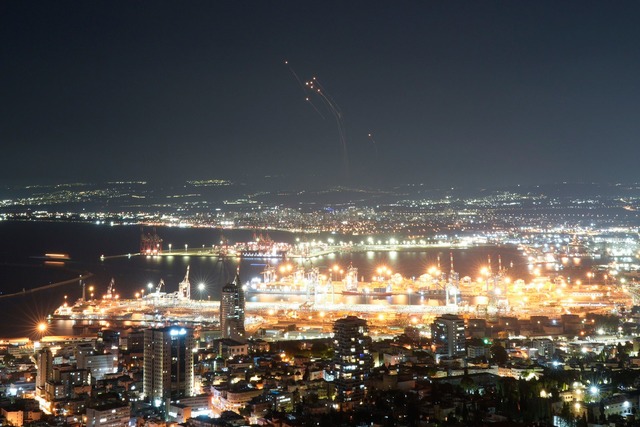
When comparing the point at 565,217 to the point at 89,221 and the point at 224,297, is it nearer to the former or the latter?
the point at 89,221

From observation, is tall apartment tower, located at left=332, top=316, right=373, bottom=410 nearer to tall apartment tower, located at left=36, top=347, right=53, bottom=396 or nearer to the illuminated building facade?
the illuminated building facade

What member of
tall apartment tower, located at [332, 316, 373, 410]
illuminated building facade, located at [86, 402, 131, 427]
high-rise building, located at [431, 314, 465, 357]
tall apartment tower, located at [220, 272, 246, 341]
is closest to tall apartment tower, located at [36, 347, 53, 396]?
illuminated building facade, located at [86, 402, 131, 427]

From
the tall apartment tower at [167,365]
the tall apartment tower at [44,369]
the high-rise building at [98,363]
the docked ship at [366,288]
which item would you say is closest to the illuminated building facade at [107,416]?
the tall apartment tower at [167,365]

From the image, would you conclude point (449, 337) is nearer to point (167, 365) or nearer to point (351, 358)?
point (351, 358)

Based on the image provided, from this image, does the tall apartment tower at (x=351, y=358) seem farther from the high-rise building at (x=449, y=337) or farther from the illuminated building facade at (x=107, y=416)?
the illuminated building facade at (x=107, y=416)

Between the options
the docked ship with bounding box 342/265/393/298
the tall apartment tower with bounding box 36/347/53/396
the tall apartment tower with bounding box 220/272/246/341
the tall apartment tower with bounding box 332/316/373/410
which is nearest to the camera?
the tall apartment tower with bounding box 332/316/373/410

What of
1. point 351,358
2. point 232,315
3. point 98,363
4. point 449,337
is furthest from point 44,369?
point 449,337
